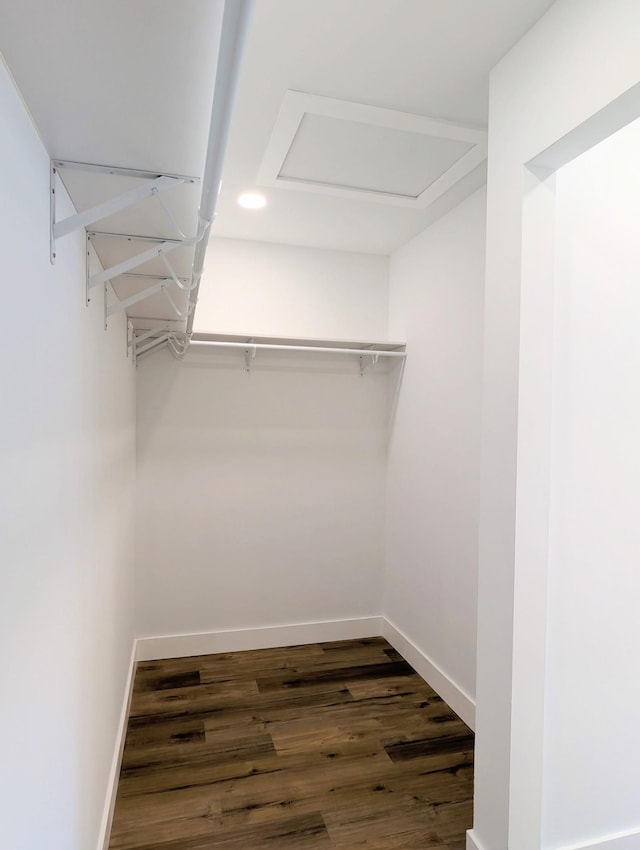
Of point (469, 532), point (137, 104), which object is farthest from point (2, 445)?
point (469, 532)

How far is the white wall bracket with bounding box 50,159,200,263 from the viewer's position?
1050mm

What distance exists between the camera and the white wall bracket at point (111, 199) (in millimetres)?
1050

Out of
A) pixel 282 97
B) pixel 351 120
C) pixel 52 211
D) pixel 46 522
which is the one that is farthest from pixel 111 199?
pixel 351 120

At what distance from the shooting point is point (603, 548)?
1730 millimetres

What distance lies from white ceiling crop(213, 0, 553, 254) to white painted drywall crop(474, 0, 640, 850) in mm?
144

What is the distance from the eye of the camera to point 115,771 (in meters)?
2.06

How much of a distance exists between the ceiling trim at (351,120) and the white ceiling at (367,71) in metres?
0.02

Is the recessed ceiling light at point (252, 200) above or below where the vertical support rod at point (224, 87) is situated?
above

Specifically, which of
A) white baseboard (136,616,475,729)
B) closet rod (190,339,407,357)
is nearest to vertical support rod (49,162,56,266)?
closet rod (190,339,407,357)

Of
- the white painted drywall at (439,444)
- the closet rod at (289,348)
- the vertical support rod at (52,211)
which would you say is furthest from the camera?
the closet rod at (289,348)

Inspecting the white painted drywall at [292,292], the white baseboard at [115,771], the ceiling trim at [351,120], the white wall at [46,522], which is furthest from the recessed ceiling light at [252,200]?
the white baseboard at [115,771]

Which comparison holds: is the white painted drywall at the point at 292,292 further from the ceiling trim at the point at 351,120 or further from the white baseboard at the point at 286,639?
the white baseboard at the point at 286,639

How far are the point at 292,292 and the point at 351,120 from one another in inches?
60.1

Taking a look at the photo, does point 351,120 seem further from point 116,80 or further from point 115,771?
point 115,771
